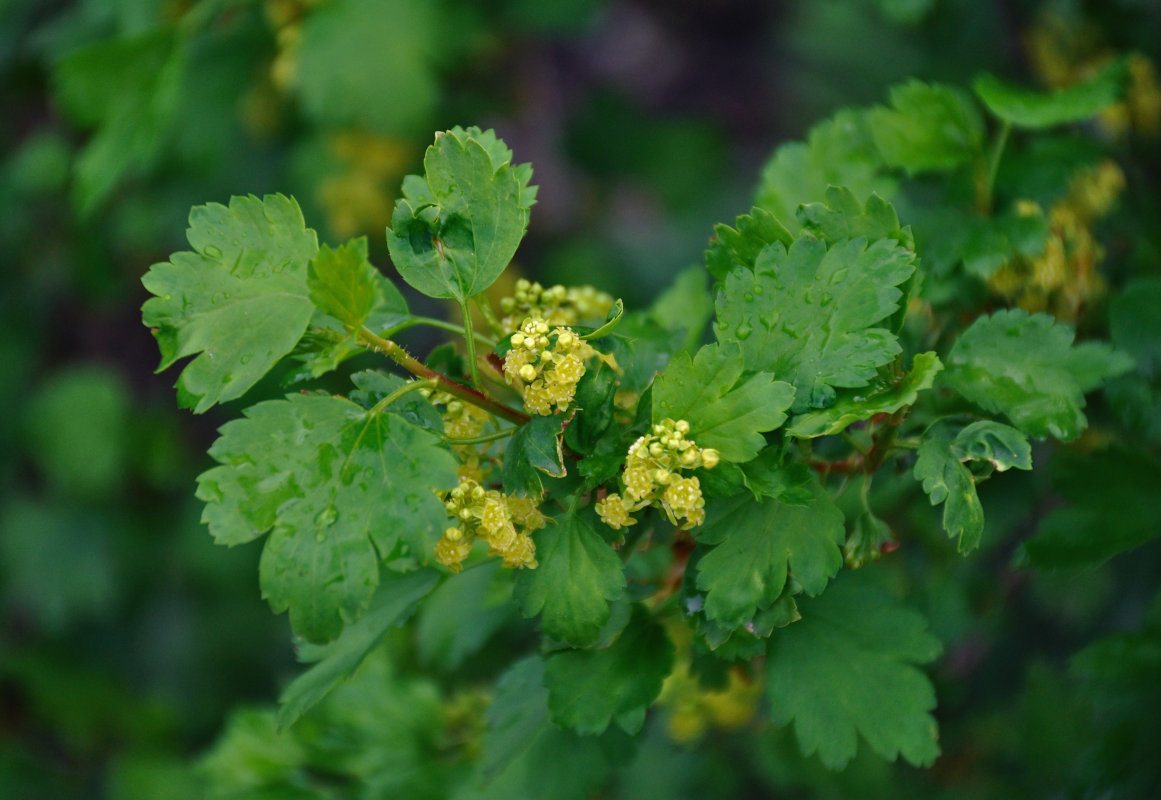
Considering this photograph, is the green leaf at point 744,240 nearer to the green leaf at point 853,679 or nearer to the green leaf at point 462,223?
the green leaf at point 462,223

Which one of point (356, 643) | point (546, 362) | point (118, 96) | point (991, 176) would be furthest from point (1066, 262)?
point (118, 96)

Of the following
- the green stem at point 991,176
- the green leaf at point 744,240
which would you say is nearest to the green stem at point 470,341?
the green leaf at point 744,240

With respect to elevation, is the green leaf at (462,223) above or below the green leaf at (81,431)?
above

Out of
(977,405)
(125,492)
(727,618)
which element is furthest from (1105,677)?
(125,492)

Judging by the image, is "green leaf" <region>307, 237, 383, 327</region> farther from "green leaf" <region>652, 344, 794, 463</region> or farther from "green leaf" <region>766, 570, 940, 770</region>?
"green leaf" <region>766, 570, 940, 770</region>

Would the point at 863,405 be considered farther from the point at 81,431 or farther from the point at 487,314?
the point at 81,431

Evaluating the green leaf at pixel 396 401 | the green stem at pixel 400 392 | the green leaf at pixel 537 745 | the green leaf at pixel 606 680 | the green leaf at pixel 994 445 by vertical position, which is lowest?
the green leaf at pixel 537 745

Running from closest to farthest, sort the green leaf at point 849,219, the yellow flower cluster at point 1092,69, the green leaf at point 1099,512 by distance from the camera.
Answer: the green leaf at point 849,219
the green leaf at point 1099,512
the yellow flower cluster at point 1092,69
